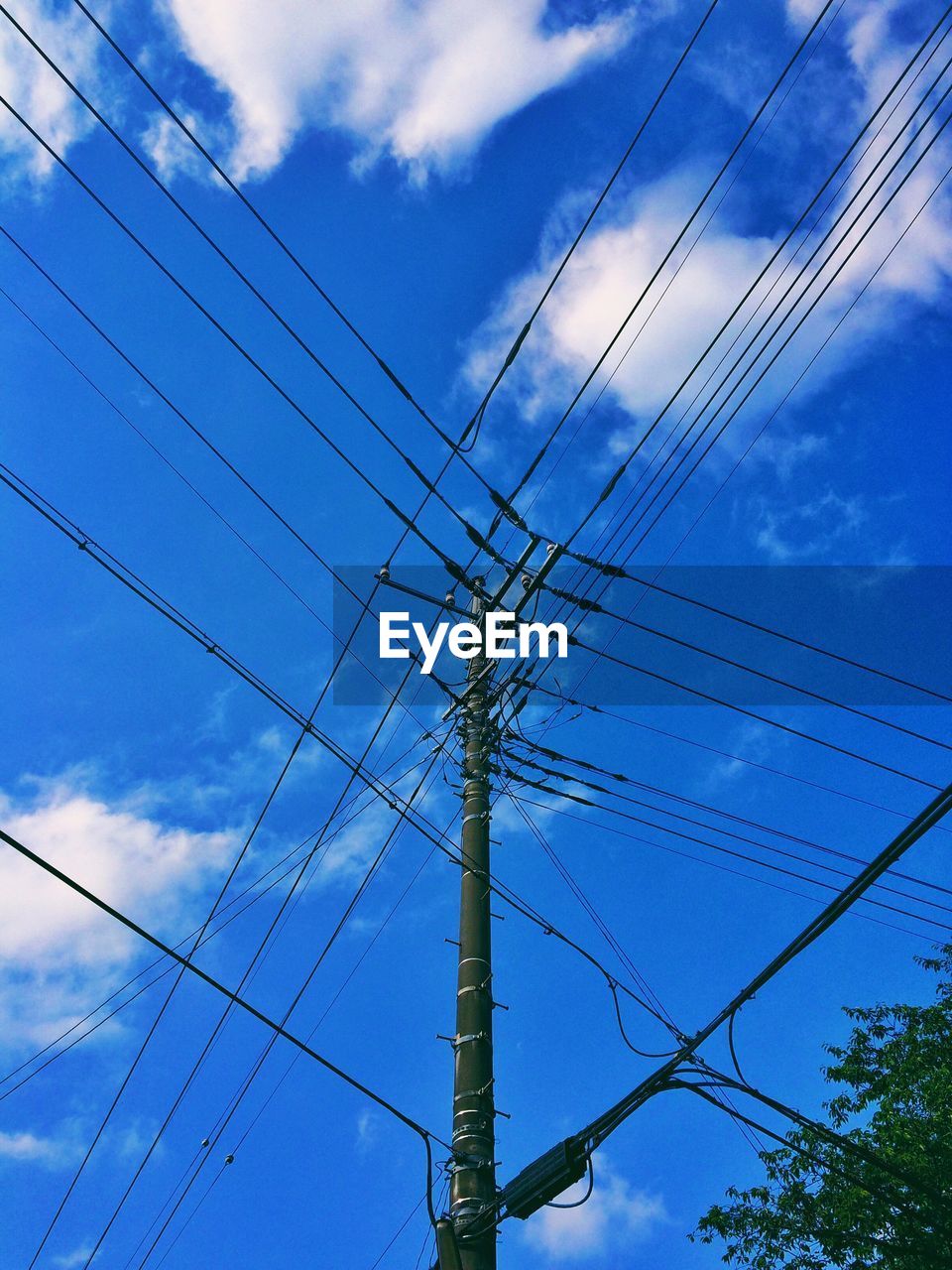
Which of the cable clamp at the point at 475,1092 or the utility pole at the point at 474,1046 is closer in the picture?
the utility pole at the point at 474,1046

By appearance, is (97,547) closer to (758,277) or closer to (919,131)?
(758,277)

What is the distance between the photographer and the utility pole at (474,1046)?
6688mm

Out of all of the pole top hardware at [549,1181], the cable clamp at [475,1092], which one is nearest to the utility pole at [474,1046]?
the cable clamp at [475,1092]

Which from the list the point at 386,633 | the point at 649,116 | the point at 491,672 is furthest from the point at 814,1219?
Result: the point at 649,116

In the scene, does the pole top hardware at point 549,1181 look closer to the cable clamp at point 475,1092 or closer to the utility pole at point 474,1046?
the utility pole at point 474,1046

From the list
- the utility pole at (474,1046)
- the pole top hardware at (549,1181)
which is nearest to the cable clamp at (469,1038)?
the utility pole at (474,1046)

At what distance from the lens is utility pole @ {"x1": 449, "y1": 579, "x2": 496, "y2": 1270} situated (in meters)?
6.69

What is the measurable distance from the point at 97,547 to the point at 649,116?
5320 millimetres

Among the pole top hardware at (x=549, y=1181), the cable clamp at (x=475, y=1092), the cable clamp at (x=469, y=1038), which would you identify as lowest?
the pole top hardware at (x=549, y=1181)

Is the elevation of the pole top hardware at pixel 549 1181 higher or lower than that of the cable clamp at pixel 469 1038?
lower

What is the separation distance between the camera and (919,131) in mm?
6547

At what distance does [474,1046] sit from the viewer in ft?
24.7

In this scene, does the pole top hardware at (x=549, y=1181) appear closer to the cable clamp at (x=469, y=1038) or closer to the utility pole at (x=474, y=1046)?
the utility pole at (x=474, y=1046)

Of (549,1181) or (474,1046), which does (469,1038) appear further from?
(549,1181)
